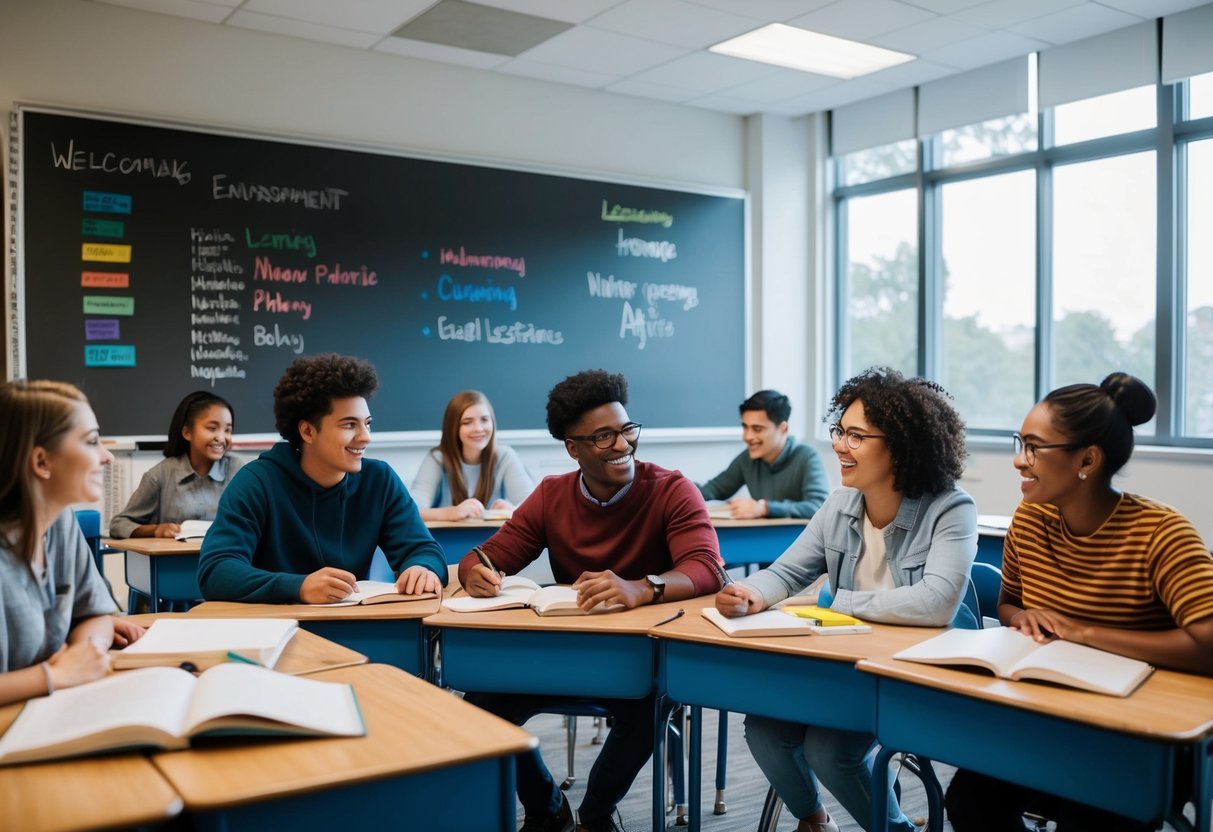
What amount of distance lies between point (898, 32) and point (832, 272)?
1925 millimetres

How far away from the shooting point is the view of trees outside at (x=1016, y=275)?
4824 mm

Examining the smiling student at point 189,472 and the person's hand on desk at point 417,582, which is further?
the smiling student at point 189,472

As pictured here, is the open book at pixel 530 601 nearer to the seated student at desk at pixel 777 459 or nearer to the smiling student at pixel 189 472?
the smiling student at pixel 189 472

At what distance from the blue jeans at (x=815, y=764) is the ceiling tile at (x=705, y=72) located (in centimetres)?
377

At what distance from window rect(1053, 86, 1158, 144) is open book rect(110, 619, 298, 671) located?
4.67 m

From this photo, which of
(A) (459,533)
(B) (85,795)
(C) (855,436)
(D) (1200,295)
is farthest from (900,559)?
(D) (1200,295)

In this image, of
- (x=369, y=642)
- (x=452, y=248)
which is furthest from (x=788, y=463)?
(x=369, y=642)

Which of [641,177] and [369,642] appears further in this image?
[641,177]

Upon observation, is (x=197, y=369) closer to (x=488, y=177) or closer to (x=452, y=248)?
(x=452, y=248)

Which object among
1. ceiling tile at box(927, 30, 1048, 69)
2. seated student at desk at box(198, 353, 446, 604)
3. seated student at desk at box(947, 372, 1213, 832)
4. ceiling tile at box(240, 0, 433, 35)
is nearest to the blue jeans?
seated student at desk at box(947, 372, 1213, 832)

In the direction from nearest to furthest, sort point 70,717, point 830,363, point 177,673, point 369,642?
1. point 70,717
2. point 177,673
3. point 369,642
4. point 830,363

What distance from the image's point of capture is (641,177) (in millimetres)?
5910

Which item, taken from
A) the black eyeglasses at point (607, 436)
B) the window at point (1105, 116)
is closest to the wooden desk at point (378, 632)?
the black eyeglasses at point (607, 436)

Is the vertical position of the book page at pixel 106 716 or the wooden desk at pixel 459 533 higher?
the book page at pixel 106 716
